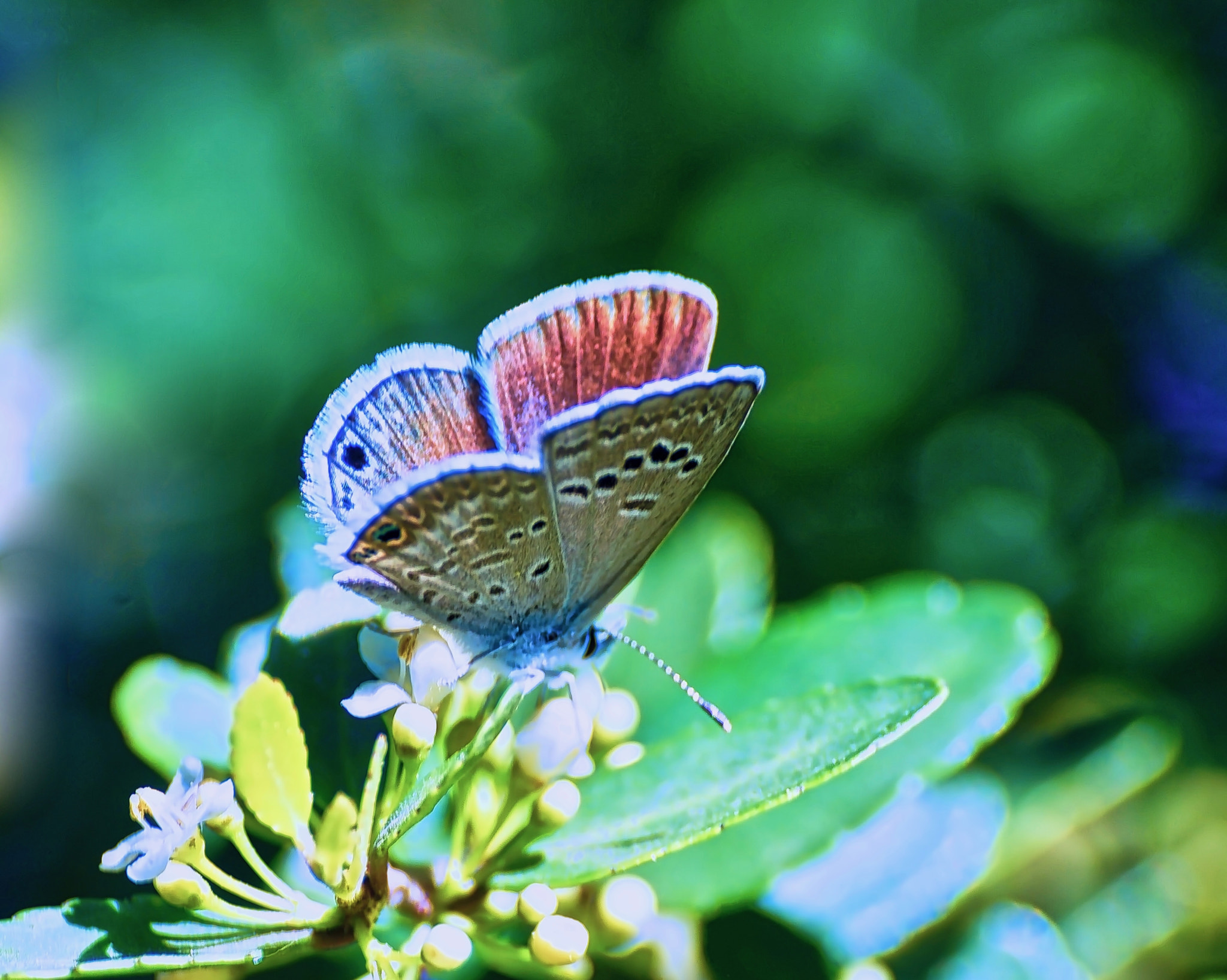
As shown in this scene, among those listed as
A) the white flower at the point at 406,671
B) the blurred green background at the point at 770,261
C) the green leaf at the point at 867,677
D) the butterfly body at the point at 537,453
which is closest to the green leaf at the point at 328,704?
the white flower at the point at 406,671

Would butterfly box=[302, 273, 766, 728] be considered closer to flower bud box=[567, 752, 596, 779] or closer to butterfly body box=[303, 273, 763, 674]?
butterfly body box=[303, 273, 763, 674]

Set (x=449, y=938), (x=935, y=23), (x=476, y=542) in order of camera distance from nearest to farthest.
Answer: (x=449, y=938)
(x=476, y=542)
(x=935, y=23)

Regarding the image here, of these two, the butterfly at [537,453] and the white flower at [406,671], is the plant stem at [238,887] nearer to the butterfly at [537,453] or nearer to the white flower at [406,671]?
the white flower at [406,671]

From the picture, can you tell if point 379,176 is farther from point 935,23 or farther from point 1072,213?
point 1072,213

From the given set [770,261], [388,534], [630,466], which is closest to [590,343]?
[630,466]

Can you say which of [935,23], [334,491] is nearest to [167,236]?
[334,491]

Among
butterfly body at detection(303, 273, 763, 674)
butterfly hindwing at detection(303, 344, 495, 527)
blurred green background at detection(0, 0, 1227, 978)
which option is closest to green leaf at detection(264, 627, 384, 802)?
butterfly body at detection(303, 273, 763, 674)
